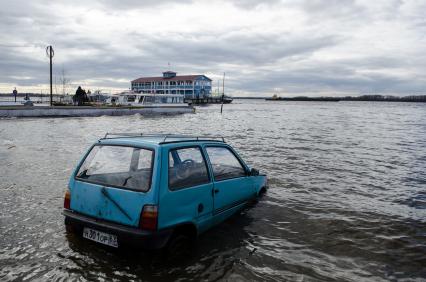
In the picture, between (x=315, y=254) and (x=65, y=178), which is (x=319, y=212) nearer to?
(x=315, y=254)

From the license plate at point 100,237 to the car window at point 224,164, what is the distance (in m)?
1.90

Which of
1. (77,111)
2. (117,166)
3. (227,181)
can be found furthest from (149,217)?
(77,111)

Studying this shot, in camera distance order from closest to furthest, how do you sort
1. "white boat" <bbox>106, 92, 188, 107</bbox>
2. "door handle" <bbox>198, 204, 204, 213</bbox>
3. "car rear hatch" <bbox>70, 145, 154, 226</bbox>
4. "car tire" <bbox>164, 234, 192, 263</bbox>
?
"car rear hatch" <bbox>70, 145, 154, 226</bbox> < "car tire" <bbox>164, 234, 192, 263</bbox> < "door handle" <bbox>198, 204, 204, 213</bbox> < "white boat" <bbox>106, 92, 188, 107</bbox>

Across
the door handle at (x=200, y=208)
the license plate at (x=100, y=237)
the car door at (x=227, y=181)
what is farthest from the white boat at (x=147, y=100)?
the license plate at (x=100, y=237)

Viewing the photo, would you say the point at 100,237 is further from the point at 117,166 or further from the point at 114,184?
the point at 117,166

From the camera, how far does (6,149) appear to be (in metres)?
15.2

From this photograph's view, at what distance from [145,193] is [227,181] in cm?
195

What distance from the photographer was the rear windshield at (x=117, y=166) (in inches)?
182

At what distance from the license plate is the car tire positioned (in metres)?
0.72

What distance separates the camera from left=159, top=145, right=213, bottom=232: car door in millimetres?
4454

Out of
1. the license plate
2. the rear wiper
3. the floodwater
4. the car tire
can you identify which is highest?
the rear wiper

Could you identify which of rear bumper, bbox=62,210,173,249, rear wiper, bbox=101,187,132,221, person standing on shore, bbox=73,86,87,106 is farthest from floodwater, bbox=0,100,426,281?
person standing on shore, bbox=73,86,87,106

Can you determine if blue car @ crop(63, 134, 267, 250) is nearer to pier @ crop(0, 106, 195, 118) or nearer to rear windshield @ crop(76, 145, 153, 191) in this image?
rear windshield @ crop(76, 145, 153, 191)

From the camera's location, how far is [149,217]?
427cm
